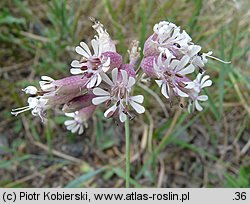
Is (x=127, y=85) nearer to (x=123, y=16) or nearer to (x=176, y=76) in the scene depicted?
(x=176, y=76)

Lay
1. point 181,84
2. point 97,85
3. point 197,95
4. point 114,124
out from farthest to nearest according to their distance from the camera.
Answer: point 114,124 < point 197,95 < point 181,84 < point 97,85

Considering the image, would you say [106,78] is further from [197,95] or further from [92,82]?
[197,95]

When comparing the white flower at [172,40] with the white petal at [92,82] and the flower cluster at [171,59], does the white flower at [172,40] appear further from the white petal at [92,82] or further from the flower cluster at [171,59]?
the white petal at [92,82]

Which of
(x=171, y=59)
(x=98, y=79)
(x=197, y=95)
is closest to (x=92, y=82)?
(x=98, y=79)

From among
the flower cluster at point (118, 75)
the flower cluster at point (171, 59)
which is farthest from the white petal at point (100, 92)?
the flower cluster at point (171, 59)

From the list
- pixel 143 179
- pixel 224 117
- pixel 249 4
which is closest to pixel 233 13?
pixel 249 4

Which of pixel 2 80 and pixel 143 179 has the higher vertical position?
pixel 2 80
